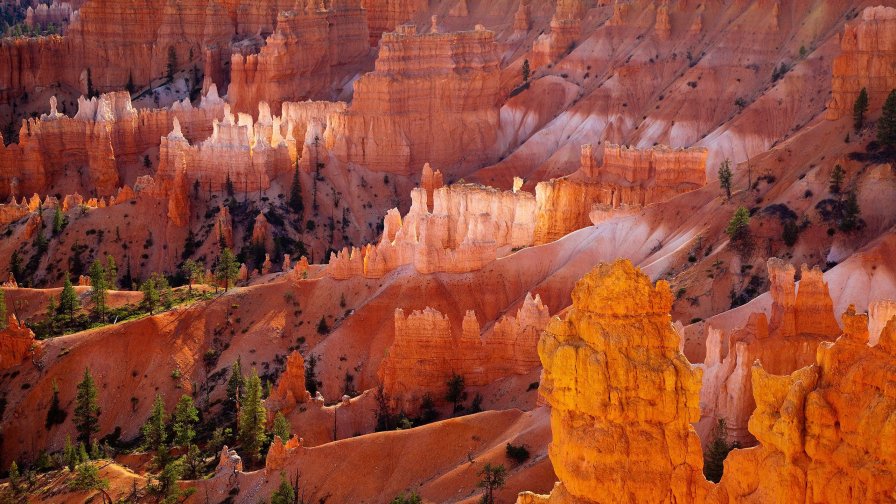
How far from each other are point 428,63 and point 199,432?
56.7m

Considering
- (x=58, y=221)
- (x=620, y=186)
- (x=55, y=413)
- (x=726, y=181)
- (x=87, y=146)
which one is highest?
(x=726, y=181)

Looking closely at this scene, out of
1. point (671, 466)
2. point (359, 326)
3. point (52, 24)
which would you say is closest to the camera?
point (671, 466)

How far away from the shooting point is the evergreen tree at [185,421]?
62625 millimetres

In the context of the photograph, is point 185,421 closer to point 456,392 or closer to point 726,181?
point 456,392

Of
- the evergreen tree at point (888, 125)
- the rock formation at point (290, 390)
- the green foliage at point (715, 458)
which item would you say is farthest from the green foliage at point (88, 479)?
the evergreen tree at point (888, 125)

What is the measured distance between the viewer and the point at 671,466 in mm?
31625

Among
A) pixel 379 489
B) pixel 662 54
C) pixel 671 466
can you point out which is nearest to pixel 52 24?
pixel 662 54

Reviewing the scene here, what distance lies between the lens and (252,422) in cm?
6112

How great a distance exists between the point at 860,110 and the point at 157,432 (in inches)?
1388

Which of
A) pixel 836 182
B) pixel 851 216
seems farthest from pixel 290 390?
pixel 836 182

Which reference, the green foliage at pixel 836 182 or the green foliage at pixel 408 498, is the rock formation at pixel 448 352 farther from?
the green foliage at pixel 408 498

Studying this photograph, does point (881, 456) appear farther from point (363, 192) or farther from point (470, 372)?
point (363, 192)

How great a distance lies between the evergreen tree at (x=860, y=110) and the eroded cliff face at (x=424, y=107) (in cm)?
4643

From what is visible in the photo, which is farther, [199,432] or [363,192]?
[363,192]
